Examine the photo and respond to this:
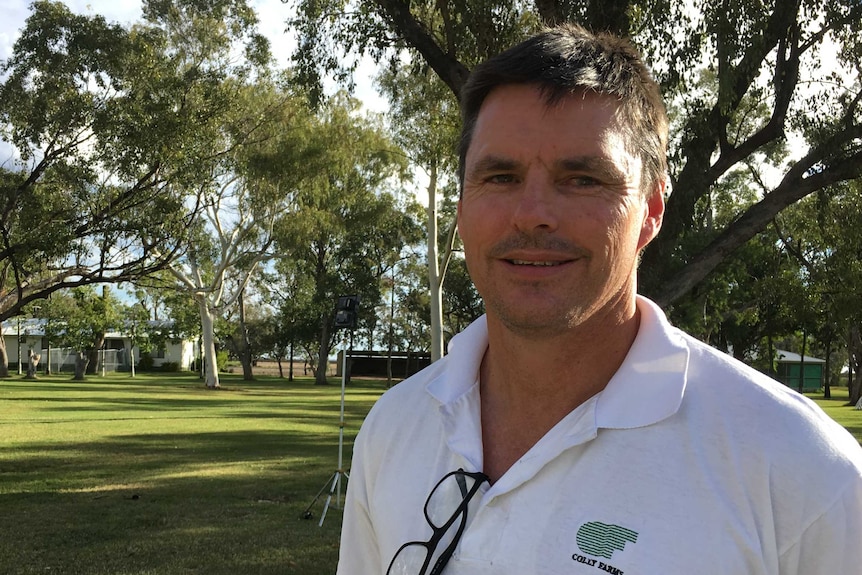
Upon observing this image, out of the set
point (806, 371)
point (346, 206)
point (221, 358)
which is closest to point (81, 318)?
point (221, 358)

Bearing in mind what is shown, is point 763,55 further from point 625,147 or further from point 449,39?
point 625,147

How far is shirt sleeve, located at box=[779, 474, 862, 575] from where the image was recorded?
1152mm

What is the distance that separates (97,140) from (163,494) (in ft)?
23.5

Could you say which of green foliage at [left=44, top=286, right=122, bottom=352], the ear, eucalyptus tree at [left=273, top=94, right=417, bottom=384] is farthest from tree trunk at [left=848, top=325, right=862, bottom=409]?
green foliage at [left=44, top=286, right=122, bottom=352]

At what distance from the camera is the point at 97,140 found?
1469 cm

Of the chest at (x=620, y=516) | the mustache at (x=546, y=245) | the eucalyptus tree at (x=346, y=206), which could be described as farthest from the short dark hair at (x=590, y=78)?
the eucalyptus tree at (x=346, y=206)

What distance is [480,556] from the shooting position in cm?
134

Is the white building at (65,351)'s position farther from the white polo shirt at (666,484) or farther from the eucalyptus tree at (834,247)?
the white polo shirt at (666,484)

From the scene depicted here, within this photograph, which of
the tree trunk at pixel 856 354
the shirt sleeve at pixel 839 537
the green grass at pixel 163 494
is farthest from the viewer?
the tree trunk at pixel 856 354

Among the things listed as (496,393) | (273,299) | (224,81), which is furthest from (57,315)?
(496,393)

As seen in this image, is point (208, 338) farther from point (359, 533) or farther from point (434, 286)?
point (359, 533)

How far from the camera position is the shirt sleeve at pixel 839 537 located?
3.78 ft

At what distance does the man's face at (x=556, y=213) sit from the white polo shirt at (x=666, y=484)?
0.16 meters

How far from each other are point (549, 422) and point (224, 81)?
62.0 ft
